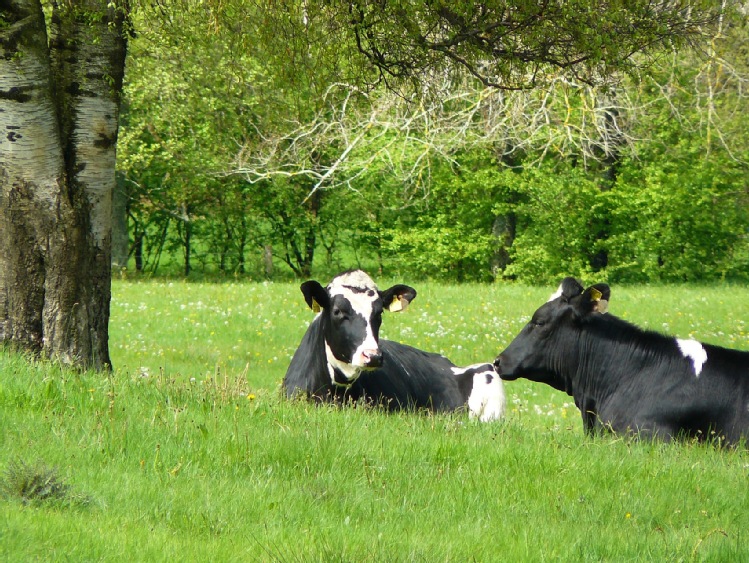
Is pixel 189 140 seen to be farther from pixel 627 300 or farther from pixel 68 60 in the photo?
pixel 68 60

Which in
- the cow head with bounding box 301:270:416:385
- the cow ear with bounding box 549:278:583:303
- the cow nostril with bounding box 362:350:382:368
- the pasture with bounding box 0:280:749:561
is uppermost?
the cow ear with bounding box 549:278:583:303

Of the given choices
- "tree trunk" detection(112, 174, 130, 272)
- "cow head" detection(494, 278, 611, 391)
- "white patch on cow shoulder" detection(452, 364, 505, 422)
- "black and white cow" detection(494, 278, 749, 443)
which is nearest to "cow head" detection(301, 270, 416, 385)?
"cow head" detection(494, 278, 611, 391)

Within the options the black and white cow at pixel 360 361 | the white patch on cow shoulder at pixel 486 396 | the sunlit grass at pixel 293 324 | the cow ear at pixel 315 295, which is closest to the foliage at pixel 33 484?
the black and white cow at pixel 360 361

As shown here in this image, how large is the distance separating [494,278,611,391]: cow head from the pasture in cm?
156

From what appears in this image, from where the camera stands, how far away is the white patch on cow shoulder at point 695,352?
8.76 m

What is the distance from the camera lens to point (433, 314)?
833 inches

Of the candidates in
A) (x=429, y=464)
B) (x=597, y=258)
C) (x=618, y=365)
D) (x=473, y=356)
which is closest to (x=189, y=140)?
(x=597, y=258)

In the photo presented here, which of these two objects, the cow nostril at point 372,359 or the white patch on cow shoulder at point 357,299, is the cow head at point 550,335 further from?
the cow nostril at point 372,359

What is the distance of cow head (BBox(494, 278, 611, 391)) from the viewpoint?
375 inches

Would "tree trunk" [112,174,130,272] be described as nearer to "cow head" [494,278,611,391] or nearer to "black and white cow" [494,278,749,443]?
"cow head" [494,278,611,391]

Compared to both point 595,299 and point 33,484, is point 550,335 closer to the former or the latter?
point 595,299

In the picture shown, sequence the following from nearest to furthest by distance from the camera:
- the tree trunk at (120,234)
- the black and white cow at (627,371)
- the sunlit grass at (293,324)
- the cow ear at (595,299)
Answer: the black and white cow at (627,371)
the cow ear at (595,299)
the sunlit grass at (293,324)
the tree trunk at (120,234)

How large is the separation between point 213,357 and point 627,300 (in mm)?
10979

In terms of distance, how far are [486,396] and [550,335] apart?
166 centimetres
